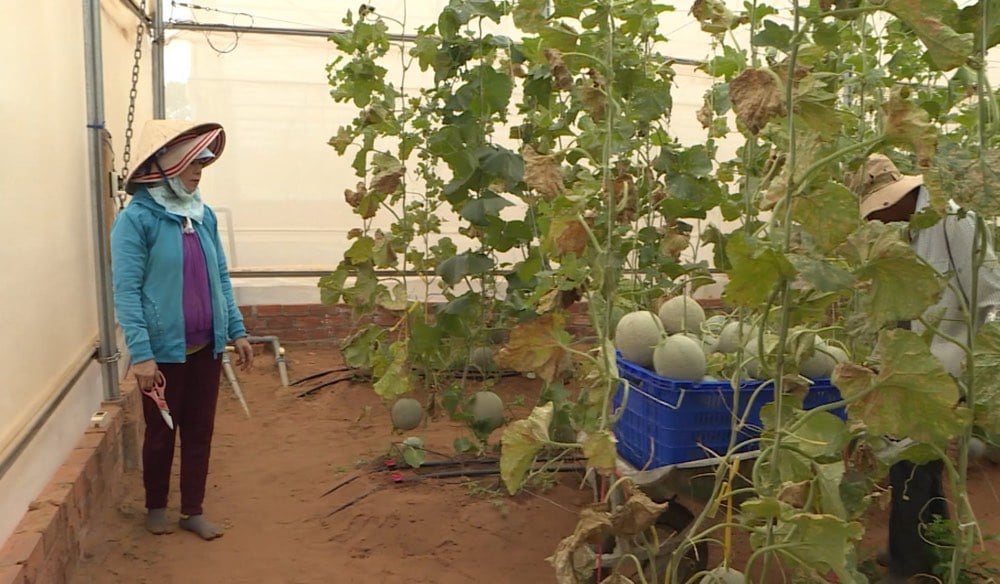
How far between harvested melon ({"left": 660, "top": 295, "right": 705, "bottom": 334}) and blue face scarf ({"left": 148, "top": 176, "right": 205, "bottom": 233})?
1683mm

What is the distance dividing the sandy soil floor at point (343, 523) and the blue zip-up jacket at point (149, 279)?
74 cm

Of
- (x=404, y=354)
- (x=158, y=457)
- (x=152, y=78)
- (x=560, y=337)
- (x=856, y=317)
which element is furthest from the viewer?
(x=152, y=78)

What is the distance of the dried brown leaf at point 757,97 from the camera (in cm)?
135

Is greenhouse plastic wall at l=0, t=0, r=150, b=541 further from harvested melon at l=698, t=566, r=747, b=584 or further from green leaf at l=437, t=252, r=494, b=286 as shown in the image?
harvested melon at l=698, t=566, r=747, b=584

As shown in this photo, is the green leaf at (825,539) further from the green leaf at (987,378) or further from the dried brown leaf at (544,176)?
the dried brown leaf at (544,176)

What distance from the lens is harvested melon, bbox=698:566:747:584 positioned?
168 centimetres

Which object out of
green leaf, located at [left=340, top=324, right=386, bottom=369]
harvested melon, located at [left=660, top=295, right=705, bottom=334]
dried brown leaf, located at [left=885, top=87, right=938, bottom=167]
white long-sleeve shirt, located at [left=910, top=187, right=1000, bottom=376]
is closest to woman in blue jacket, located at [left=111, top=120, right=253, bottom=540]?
green leaf, located at [left=340, top=324, right=386, bottom=369]

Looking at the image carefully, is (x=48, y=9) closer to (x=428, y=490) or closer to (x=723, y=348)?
(x=428, y=490)

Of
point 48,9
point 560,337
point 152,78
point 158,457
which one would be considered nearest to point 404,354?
point 158,457

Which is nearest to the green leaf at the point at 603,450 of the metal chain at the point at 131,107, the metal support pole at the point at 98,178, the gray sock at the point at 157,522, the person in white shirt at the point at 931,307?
the person in white shirt at the point at 931,307

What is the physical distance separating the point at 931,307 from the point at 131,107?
3.35 m

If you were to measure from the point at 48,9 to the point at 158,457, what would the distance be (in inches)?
63.7

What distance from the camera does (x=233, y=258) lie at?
5934mm

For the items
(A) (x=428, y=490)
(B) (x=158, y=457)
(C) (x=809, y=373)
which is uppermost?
(C) (x=809, y=373)
